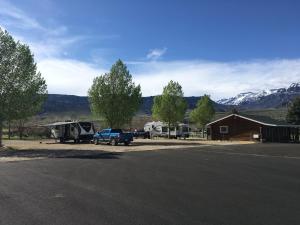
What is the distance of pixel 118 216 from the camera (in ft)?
31.9

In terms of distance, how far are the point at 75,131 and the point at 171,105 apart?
22.7 metres

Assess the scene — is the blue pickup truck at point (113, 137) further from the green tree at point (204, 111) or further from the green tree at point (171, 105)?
the green tree at point (204, 111)

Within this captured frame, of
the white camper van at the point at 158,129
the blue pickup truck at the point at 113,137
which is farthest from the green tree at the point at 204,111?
the blue pickup truck at the point at 113,137

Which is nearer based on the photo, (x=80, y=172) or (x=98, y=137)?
(x=80, y=172)

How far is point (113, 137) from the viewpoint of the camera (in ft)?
155

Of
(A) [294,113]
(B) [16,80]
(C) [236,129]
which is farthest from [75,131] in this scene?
(A) [294,113]

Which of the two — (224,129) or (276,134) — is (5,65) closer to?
(224,129)

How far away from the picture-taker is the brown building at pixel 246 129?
60844mm

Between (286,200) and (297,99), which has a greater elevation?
(297,99)

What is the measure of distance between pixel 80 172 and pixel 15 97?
77.1ft

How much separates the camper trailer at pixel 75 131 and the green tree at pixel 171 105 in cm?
2031

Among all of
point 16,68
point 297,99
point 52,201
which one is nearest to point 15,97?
point 16,68

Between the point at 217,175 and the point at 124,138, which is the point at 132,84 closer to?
the point at 124,138

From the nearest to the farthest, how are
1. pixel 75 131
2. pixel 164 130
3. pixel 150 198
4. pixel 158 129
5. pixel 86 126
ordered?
pixel 150 198, pixel 75 131, pixel 86 126, pixel 164 130, pixel 158 129
